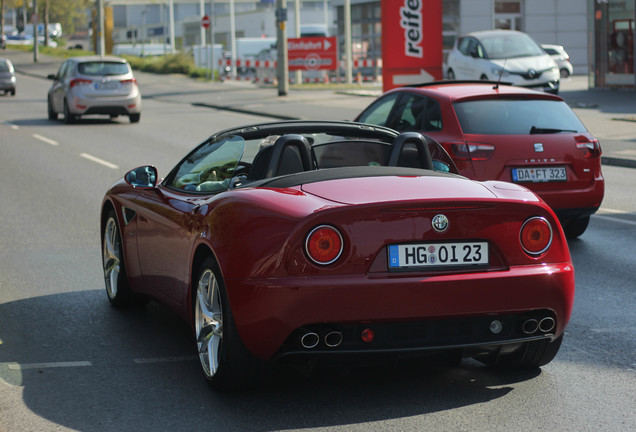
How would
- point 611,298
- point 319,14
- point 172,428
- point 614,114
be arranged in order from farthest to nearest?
point 319,14, point 614,114, point 611,298, point 172,428

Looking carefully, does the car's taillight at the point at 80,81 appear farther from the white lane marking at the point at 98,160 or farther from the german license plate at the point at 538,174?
the german license plate at the point at 538,174

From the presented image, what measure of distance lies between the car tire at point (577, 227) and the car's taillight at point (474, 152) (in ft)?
3.82

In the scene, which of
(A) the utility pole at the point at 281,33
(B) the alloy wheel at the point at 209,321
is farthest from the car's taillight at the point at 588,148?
(A) the utility pole at the point at 281,33

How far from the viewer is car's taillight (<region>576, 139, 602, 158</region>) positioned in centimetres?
1039

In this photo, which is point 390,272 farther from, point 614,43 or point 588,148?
point 614,43

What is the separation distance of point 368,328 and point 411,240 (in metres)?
0.43

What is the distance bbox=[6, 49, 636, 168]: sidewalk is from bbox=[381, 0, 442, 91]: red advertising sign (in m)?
1.27

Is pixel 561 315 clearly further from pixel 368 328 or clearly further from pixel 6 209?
pixel 6 209

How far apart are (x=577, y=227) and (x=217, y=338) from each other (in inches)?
241

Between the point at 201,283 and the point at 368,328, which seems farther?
the point at 201,283

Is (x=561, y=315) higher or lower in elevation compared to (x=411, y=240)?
lower

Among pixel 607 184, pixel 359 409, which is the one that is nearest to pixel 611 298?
pixel 359 409

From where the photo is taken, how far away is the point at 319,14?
9906 cm

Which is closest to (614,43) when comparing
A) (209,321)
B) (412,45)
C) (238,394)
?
(412,45)
